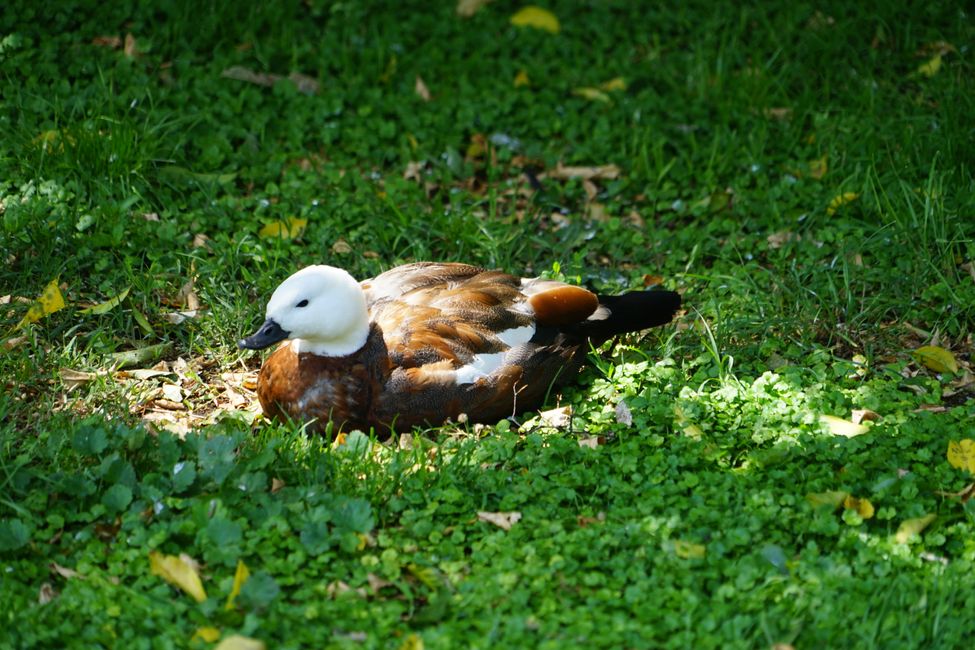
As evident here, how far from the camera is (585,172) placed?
676 cm

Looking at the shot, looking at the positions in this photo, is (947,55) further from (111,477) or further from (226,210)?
(111,477)

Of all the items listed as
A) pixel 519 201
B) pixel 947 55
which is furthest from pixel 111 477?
pixel 947 55

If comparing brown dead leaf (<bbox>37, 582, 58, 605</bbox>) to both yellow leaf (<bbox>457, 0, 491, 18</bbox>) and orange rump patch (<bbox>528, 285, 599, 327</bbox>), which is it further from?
yellow leaf (<bbox>457, 0, 491, 18</bbox>)

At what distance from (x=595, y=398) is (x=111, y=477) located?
2021 mm

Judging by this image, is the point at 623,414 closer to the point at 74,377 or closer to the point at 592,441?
the point at 592,441

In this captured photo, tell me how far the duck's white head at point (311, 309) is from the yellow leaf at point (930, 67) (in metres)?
4.28

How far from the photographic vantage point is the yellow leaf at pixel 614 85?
732cm

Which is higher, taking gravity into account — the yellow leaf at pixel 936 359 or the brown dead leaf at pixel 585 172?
the brown dead leaf at pixel 585 172

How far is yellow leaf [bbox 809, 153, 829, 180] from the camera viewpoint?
6.57 metres

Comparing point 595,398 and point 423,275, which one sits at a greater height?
point 423,275

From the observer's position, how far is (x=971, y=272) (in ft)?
18.9

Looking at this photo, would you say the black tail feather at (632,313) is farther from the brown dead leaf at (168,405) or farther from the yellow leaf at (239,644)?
the yellow leaf at (239,644)

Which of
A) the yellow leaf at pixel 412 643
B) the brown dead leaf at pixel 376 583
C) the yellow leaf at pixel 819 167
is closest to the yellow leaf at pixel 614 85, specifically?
the yellow leaf at pixel 819 167

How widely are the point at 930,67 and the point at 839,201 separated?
1.61 m
